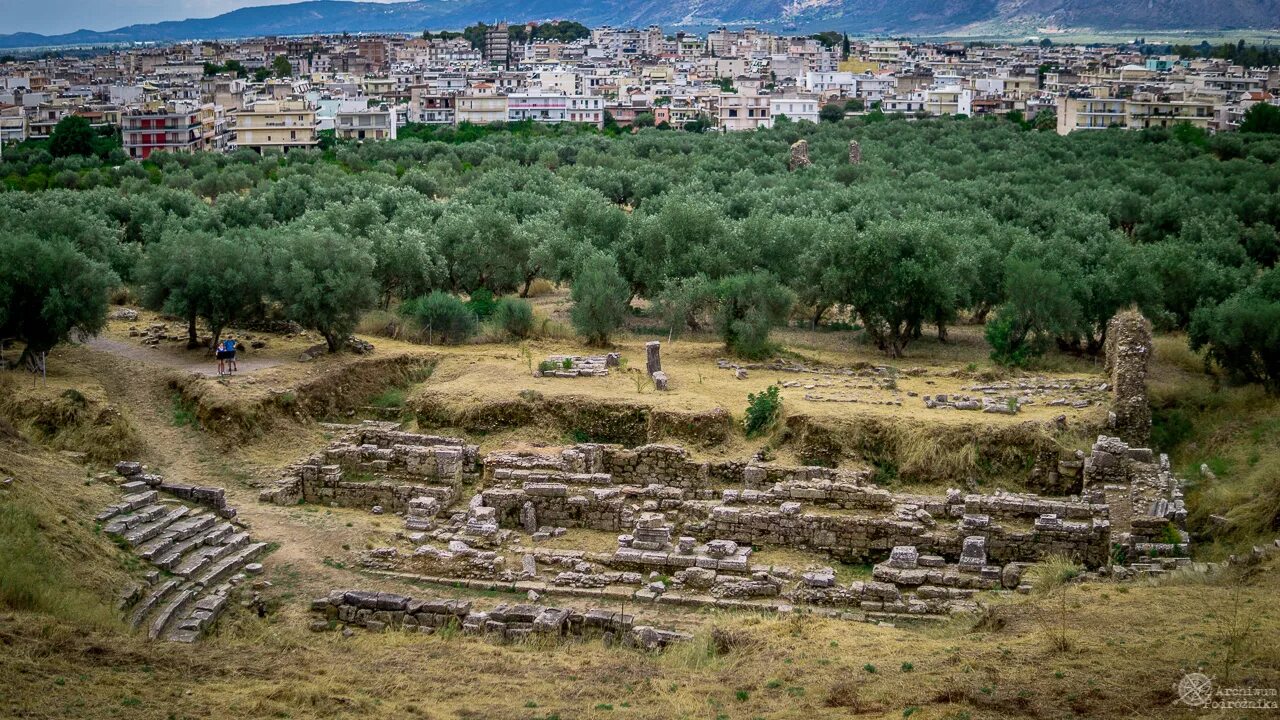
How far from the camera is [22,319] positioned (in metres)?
26.5

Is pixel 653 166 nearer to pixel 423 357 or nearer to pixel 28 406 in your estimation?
pixel 423 357

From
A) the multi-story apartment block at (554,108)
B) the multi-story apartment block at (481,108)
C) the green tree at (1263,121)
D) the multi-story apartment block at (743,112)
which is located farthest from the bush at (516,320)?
the multi-story apartment block at (481,108)

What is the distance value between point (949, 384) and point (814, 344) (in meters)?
6.05

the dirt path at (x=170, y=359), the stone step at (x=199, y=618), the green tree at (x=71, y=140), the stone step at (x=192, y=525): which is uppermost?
the green tree at (x=71, y=140)

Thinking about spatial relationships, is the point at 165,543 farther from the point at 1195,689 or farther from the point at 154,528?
the point at 1195,689

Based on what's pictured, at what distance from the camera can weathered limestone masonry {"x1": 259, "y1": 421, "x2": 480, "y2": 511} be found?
76.4 feet

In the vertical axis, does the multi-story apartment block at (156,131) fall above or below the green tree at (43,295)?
above

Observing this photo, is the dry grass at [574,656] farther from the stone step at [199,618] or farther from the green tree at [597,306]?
the green tree at [597,306]

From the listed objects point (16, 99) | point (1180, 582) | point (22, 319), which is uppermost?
point (16, 99)

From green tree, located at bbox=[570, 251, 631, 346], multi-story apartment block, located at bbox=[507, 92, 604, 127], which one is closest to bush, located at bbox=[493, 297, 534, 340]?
green tree, located at bbox=[570, 251, 631, 346]

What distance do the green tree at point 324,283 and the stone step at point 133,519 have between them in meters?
8.63

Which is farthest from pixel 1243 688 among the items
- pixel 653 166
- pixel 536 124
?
pixel 536 124

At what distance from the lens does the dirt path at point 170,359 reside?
27797 millimetres

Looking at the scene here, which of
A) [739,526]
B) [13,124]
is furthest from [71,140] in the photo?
[739,526]
